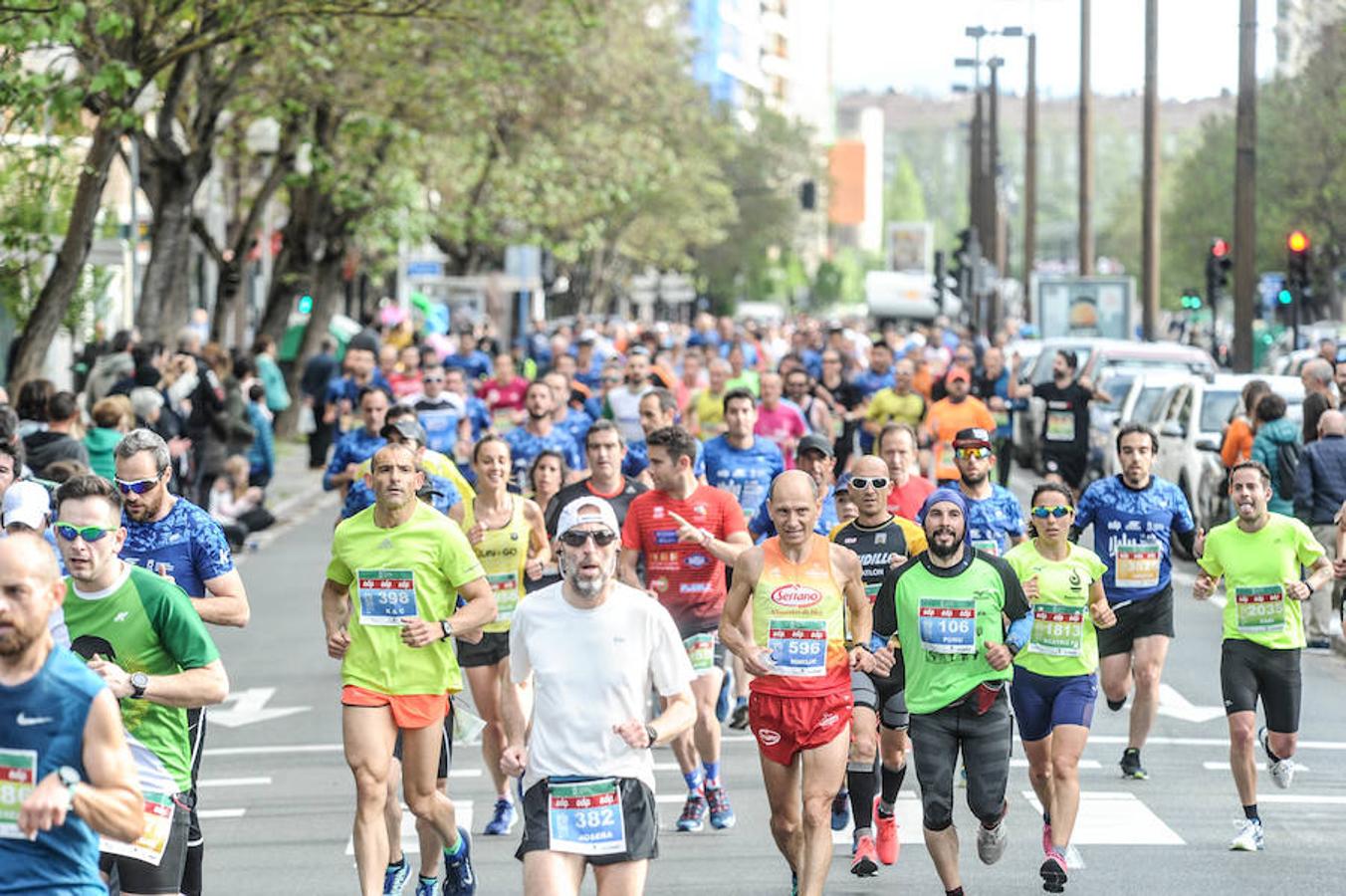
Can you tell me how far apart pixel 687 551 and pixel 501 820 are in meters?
1.46

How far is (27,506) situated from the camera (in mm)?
9031

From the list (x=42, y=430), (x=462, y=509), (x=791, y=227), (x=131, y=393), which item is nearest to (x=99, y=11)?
(x=131, y=393)

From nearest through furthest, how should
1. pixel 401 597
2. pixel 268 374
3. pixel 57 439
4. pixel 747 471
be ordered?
pixel 401 597
pixel 747 471
pixel 57 439
pixel 268 374

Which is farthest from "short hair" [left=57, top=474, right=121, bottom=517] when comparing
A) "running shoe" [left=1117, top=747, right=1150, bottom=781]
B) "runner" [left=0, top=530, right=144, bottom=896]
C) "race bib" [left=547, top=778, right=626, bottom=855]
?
"running shoe" [left=1117, top=747, right=1150, bottom=781]

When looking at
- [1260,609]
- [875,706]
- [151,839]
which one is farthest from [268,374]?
[151,839]

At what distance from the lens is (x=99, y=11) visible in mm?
21484

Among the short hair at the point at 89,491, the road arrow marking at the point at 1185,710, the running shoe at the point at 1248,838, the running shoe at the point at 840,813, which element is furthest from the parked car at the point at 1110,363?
the short hair at the point at 89,491

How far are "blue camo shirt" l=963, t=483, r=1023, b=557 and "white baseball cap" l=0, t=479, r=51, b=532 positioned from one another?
4.67m

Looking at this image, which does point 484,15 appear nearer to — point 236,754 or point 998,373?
point 998,373

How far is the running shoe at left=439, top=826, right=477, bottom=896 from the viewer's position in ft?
33.6

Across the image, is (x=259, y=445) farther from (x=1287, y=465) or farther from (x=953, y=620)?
(x=953, y=620)

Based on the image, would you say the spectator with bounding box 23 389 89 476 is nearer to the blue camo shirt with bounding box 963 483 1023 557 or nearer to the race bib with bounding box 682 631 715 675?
the race bib with bounding box 682 631 715 675

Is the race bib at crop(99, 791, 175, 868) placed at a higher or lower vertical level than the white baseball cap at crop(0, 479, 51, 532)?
lower

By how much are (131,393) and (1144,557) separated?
10154mm
